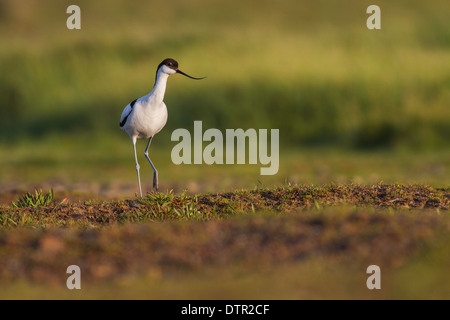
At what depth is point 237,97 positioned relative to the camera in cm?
2241

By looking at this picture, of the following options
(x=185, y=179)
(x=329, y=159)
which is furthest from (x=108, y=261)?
(x=329, y=159)

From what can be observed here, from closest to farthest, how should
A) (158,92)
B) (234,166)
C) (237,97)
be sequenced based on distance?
1. (158,92)
2. (234,166)
3. (237,97)

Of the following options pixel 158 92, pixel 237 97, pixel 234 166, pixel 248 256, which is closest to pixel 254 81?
pixel 237 97

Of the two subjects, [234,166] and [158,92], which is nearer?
[158,92]

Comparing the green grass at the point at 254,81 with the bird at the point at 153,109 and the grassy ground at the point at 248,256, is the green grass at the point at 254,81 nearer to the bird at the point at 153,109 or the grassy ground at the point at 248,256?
the bird at the point at 153,109

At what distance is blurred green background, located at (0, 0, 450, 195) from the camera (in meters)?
17.9

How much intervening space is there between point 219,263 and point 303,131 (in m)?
15.6

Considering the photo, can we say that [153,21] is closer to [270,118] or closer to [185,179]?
[270,118]

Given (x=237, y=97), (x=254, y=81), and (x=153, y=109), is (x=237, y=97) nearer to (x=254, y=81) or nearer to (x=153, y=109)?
(x=254, y=81)

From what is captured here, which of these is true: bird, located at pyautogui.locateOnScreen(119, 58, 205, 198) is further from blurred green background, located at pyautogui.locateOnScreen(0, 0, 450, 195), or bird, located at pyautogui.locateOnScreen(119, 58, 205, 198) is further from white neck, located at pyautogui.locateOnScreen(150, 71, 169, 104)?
blurred green background, located at pyautogui.locateOnScreen(0, 0, 450, 195)

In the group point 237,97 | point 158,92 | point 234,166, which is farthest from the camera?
point 237,97

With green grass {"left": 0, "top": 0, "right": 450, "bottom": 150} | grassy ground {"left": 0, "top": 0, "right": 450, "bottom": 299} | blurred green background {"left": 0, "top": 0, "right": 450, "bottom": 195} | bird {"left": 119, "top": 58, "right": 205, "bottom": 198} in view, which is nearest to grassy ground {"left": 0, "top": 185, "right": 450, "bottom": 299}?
grassy ground {"left": 0, "top": 0, "right": 450, "bottom": 299}

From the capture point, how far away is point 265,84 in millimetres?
22844

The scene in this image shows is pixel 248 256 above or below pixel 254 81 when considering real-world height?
below
